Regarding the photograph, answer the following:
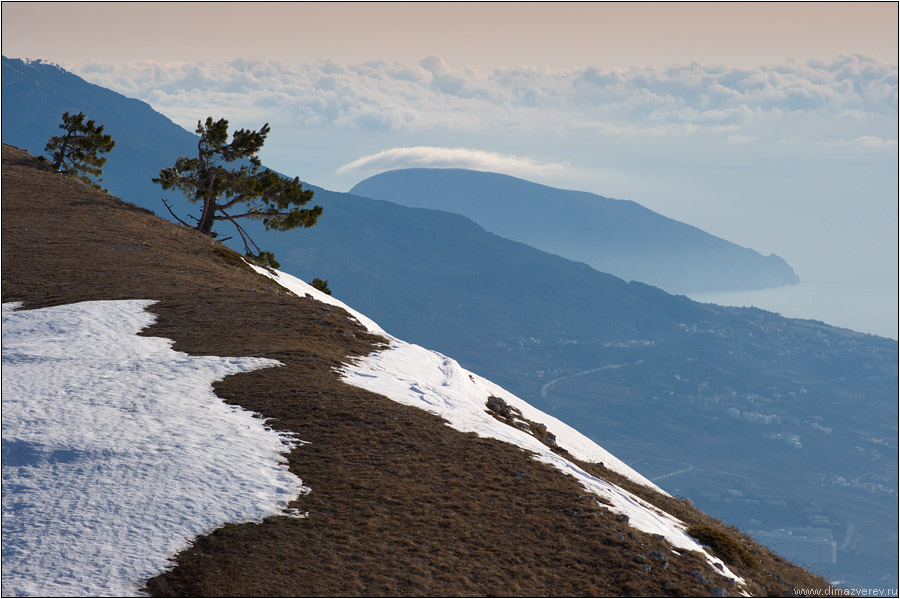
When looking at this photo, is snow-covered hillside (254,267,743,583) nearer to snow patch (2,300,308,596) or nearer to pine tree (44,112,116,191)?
snow patch (2,300,308,596)

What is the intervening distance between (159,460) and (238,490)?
2.20 meters

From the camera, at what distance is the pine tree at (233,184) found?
55.8 m

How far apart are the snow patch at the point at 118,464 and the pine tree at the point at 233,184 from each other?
107 feet

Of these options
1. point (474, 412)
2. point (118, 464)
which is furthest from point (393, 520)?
point (474, 412)

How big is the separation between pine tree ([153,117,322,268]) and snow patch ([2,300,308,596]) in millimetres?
32551

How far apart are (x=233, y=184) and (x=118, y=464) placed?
140 ft

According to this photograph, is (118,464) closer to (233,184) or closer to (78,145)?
(233,184)

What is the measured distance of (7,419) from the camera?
18.5 metres

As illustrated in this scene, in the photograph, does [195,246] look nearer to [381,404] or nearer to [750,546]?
[381,404]

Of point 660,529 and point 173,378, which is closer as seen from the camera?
point 660,529

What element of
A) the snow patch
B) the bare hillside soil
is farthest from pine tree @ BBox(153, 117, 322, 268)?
the snow patch

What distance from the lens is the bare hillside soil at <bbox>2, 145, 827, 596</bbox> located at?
13500 mm

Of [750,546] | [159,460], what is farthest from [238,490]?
[750,546]

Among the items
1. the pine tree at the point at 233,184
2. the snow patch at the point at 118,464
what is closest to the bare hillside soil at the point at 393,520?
the snow patch at the point at 118,464
